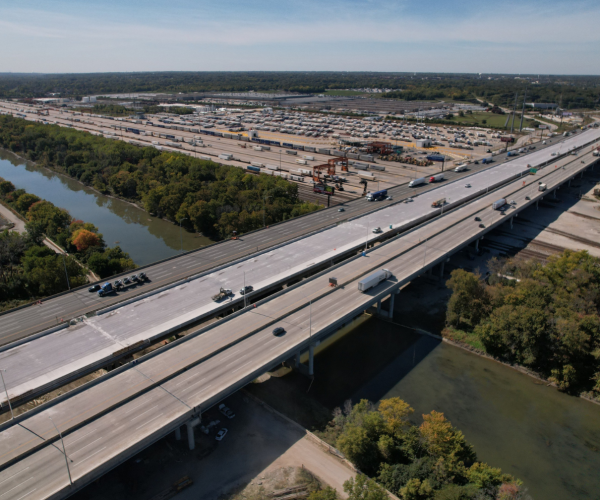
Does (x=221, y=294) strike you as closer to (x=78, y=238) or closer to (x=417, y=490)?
(x=417, y=490)

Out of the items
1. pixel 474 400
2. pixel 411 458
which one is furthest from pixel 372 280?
pixel 411 458

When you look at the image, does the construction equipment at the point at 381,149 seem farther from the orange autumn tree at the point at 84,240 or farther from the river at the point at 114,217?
the orange autumn tree at the point at 84,240

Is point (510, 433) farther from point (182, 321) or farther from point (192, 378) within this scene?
point (182, 321)

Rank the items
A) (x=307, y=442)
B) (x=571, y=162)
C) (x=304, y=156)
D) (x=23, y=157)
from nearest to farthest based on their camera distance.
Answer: (x=307, y=442)
(x=571, y=162)
(x=304, y=156)
(x=23, y=157)

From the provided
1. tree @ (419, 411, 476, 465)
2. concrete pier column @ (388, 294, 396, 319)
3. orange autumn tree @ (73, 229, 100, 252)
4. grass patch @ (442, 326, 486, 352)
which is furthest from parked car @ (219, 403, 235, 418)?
orange autumn tree @ (73, 229, 100, 252)

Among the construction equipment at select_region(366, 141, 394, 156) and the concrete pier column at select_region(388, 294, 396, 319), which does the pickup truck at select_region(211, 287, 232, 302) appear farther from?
the construction equipment at select_region(366, 141, 394, 156)

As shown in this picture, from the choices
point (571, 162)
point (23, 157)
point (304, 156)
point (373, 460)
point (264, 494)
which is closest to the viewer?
point (264, 494)

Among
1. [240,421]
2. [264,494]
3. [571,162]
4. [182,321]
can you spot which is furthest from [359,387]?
[571,162]
